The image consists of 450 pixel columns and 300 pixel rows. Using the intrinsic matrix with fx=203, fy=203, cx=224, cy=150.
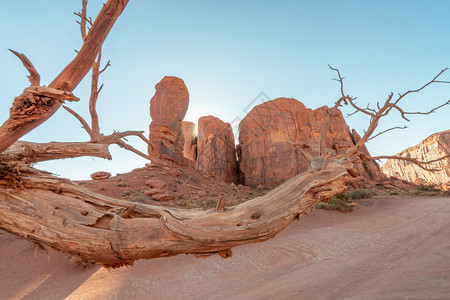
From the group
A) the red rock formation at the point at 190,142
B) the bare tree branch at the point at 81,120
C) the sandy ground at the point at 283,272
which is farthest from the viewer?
the red rock formation at the point at 190,142

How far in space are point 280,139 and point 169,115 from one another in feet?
46.8

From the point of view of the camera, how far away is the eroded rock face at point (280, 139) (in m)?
24.9

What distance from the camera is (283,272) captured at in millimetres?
4203

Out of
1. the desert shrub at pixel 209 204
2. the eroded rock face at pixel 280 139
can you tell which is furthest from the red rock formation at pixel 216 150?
the desert shrub at pixel 209 204

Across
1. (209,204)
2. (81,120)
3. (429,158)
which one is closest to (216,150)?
(209,204)

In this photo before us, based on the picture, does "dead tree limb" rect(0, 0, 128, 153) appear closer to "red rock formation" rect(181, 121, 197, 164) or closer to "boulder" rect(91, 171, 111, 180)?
"boulder" rect(91, 171, 111, 180)

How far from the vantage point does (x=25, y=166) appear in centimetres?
165

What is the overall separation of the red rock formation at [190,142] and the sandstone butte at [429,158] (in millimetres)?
31862

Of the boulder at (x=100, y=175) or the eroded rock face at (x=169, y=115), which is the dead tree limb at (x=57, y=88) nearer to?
the boulder at (x=100, y=175)

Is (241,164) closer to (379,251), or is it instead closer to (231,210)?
(379,251)

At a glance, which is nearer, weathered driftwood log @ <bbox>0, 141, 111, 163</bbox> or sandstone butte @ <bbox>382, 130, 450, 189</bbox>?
weathered driftwood log @ <bbox>0, 141, 111, 163</bbox>

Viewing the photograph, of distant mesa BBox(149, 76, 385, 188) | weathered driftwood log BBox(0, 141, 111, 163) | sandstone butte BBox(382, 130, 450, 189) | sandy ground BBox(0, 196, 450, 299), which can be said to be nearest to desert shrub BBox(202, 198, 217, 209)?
sandy ground BBox(0, 196, 450, 299)

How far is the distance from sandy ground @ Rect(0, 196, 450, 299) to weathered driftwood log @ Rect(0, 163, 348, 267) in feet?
8.15

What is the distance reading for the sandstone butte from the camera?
35.5 metres
